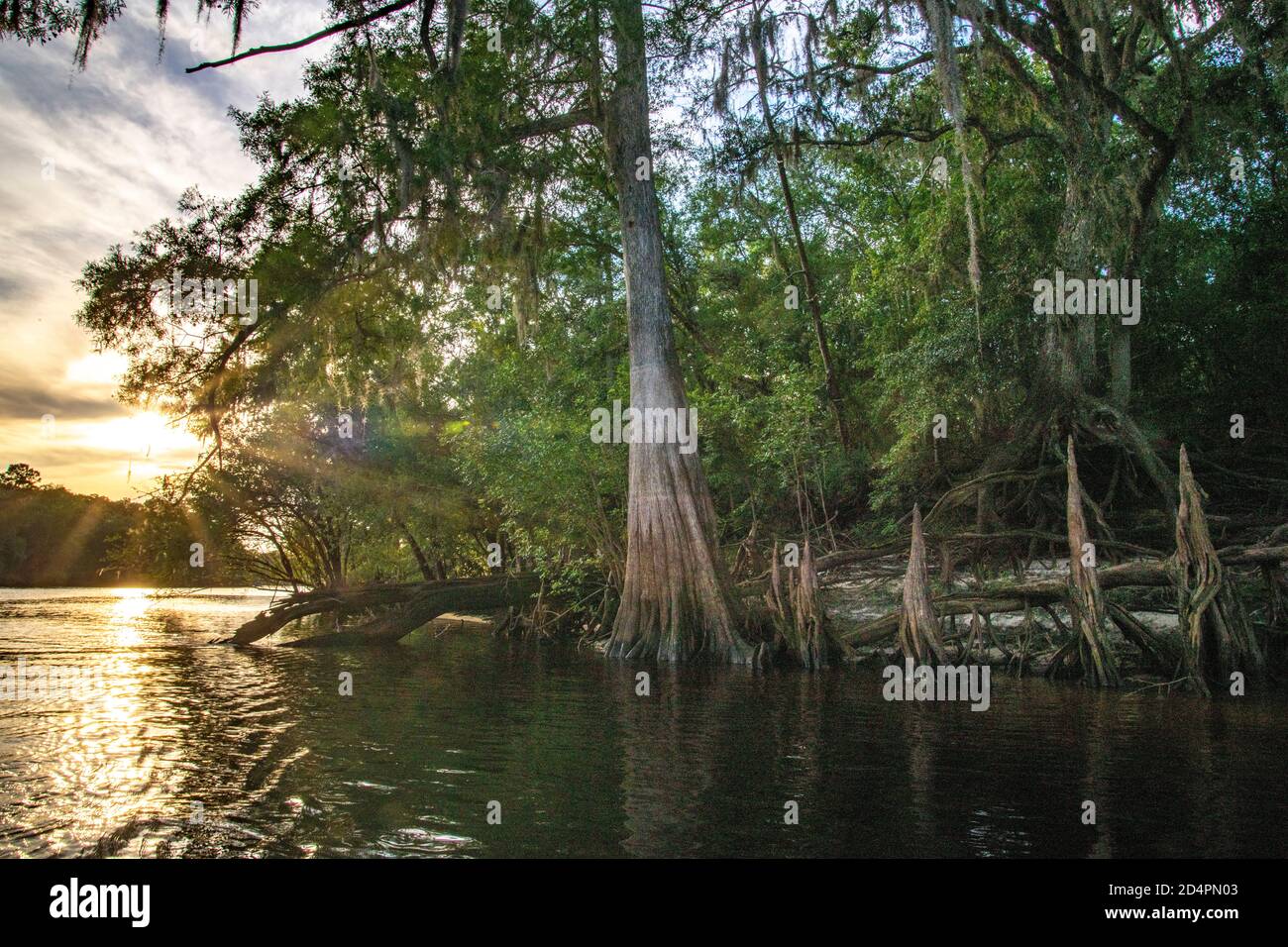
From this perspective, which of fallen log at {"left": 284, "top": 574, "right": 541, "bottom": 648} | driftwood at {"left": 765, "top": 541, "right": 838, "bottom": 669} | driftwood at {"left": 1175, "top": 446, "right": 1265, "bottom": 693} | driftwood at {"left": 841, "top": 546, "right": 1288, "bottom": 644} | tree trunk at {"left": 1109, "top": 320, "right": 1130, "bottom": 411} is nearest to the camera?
driftwood at {"left": 1175, "top": 446, "right": 1265, "bottom": 693}

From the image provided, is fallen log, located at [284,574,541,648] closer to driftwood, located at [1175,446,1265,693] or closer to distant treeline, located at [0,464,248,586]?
driftwood, located at [1175,446,1265,693]

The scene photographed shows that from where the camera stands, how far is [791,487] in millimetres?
19453

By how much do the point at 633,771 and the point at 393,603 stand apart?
47.4ft

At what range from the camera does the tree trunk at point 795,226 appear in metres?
14.5

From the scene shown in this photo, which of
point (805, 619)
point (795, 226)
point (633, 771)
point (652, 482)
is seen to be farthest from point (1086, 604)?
point (795, 226)

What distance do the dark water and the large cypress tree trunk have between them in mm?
2413

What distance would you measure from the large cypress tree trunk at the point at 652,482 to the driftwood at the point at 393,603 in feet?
20.1

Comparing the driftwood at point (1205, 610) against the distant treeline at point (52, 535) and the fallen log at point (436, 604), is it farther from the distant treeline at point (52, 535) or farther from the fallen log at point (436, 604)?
the distant treeline at point (52, 535)

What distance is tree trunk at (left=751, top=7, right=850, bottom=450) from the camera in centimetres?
1452

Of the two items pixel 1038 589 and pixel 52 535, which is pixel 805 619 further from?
pixel 52 535

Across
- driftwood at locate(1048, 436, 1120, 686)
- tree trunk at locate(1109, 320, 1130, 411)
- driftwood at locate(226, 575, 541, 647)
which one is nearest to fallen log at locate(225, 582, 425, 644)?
driftwood at locate(226, 575, 541, 647)
